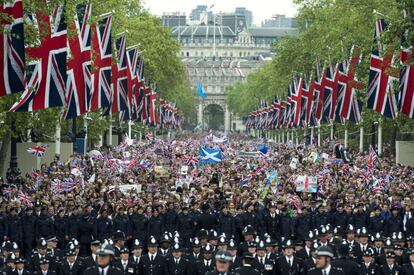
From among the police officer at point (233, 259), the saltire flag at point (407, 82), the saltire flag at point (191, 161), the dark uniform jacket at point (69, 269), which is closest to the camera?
the police officer at point (233, 259)

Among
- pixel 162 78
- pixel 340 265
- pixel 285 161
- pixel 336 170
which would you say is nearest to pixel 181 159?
pixel 285 161

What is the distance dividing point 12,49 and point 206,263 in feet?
29.1

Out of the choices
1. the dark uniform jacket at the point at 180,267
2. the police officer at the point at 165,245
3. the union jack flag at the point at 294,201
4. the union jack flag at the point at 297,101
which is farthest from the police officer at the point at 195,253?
the union jack flag at the point at 297,101

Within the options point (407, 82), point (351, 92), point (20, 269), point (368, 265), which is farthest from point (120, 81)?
point (20, 269)

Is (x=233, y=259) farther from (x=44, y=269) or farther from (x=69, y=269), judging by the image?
(x=44, y=269)

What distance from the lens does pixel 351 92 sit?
5747 centimetres

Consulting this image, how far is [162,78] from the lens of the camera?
356 feet

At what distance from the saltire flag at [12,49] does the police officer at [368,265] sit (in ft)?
32.9

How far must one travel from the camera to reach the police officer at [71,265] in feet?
73.3

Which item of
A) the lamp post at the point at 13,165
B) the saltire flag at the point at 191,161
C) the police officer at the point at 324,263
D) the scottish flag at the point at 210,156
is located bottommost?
the saltire flag at the point at 191,161

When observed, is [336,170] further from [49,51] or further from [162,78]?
[162,78]

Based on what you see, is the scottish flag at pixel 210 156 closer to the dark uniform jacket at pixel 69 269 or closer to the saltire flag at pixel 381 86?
the saltire flag at pixel 381 86

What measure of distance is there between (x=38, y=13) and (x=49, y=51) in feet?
3.34

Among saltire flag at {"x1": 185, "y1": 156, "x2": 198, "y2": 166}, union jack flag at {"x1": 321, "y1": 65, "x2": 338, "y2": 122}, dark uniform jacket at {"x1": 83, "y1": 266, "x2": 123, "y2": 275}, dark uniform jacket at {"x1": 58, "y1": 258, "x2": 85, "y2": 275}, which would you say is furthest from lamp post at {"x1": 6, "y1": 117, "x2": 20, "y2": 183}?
dark uniform jacket at {"x1": 83, "y1": 266, "x2": 123, "y2": 275}
